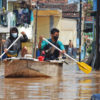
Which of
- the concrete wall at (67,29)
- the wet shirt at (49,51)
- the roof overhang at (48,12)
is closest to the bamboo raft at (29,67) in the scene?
the wet shirt at (49,51)

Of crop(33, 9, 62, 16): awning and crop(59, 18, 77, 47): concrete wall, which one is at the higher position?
crop(33, 9, 62, 16): awning

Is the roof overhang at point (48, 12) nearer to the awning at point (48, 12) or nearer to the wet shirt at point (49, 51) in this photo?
the awning at point (48, 12)

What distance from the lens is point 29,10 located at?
5491 centimetres

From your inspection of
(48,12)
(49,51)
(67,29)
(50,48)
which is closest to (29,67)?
(49,51)

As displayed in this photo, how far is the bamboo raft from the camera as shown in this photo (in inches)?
678

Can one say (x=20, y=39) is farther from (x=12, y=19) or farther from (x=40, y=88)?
(x=12, y=19)

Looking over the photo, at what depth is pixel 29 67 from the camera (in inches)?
682

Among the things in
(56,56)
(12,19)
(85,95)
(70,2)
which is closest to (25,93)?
(85,95)

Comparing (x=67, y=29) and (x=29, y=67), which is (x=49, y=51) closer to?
(x=29, y=67)

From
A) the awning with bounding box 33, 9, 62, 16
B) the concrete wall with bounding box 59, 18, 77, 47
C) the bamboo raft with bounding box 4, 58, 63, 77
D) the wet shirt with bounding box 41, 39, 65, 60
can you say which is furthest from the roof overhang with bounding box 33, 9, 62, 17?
the bamboo raft with bounding box 4, 58, 63, 77

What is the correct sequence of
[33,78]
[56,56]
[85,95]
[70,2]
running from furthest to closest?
[70,2] < [56,56] < [33,78] < [85,95]

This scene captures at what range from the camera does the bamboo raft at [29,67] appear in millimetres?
17219

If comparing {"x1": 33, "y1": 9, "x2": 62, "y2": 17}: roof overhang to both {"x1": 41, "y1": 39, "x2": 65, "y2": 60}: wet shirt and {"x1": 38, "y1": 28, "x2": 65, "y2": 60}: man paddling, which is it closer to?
{"x1": 38, "y1": 28, "x2": 65, "y2": 60}: man paddling

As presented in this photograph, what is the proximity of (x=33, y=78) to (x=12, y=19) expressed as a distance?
3720 centimetres
